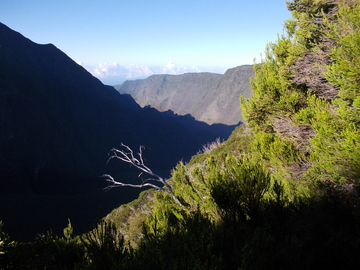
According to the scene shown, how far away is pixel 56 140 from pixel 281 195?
284 feet

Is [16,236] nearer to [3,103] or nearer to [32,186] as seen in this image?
[32,186]

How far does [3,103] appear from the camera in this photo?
6706cm

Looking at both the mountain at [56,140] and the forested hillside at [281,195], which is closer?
the forested hillside at [281,195]

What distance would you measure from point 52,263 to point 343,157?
23.7 feet

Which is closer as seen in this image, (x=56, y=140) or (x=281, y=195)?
(x=281, y=195)

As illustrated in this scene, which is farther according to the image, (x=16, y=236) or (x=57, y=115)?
(x=57, y=115)

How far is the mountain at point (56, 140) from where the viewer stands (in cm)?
5409

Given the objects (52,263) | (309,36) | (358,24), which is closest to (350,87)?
(358,24)

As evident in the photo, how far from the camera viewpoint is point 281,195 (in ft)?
16.9

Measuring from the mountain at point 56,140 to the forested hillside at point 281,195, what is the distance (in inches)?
1588

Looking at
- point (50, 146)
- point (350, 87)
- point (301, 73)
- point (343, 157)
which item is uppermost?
point (301, 73)

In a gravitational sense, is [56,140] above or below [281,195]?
below

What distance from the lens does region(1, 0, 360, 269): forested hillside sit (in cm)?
355

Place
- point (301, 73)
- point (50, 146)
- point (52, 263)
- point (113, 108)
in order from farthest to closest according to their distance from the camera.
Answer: point (113, 108) < point (50, 146) < point (301, 73) < point (52, 263)
